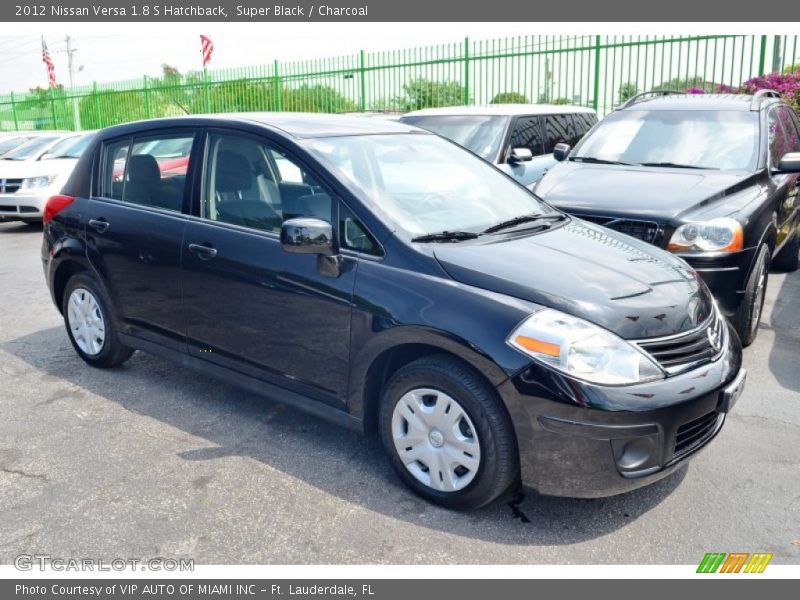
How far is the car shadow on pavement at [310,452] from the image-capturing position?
10.4 ft

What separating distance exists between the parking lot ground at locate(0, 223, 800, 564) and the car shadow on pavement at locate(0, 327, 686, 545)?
11 millimetres

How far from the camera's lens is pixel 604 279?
3281mm

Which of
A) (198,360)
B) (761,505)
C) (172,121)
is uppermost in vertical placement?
(172,121)

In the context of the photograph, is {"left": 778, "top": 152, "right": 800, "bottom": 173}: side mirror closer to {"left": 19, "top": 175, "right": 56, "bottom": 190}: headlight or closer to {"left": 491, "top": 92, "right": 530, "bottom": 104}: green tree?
{"left": 491, "top": 92, "right": 530, "bottom": 104}: green tree

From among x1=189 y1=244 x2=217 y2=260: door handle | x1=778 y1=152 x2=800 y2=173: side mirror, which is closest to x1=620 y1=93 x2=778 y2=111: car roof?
x1=778 y1=152 x2=800 y2=173: side mirror

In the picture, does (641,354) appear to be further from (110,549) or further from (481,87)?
(481,87)

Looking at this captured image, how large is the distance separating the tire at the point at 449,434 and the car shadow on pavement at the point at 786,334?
2.62 m

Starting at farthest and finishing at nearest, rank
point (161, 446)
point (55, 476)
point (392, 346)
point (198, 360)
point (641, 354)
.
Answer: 1. point (198, 360)
2. point (161, 446)
3. point (55, 476)
4. point (392, 346)
5. point (641, 354)

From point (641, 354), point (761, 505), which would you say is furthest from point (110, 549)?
point (761, 505)

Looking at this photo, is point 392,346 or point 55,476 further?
point 55,476

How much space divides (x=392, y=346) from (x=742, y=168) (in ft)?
13.2

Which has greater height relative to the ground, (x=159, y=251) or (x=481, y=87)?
(x=481, y=87)

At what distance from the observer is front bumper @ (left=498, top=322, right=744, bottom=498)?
2.87m

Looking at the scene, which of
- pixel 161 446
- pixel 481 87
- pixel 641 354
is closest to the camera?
pixel 641 354
